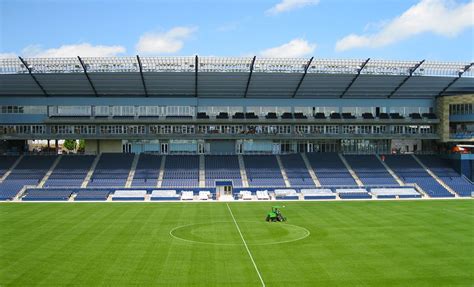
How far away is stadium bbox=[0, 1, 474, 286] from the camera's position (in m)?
38.2

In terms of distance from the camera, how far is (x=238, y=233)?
119 ft

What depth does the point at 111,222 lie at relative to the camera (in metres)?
41.7

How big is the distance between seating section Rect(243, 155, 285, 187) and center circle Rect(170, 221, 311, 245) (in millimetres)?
24587

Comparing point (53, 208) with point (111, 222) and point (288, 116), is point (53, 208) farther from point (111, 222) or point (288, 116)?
point (288, 116)

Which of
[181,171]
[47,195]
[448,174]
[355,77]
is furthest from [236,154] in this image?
[448,174]

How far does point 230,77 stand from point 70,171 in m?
24.8

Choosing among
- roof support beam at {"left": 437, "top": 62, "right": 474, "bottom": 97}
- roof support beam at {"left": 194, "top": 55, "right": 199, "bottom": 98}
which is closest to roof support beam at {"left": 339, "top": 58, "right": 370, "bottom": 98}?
roof support beam at {"left": 437, "top": 62, "right": 474, "bottom": 97}

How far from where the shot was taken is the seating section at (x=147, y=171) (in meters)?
65.6

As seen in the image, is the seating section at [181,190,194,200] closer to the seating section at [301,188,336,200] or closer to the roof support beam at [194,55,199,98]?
the seating section at [301,188,336,200]

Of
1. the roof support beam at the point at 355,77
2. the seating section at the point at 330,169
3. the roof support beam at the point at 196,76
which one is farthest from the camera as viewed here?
the seating section at the point at 330,169

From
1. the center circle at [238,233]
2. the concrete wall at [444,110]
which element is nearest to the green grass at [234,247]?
the center circle at [238,233]

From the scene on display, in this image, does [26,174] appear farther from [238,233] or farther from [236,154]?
[238,233]

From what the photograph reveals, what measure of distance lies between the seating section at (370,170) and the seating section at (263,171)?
11.1 m

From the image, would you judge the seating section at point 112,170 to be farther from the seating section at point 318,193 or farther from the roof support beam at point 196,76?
the seating section at point 318,193
